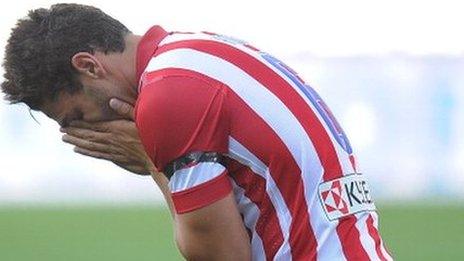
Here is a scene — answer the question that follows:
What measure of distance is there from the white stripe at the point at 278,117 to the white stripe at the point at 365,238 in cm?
8

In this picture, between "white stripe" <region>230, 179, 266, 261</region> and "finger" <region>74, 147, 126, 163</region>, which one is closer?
"white stripe" <region>230, 179, 266, 261</region>

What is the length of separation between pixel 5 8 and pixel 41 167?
193cm

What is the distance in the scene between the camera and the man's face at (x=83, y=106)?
4617 mm

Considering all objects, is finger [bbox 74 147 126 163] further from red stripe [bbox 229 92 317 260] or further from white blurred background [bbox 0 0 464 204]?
white blurred background [bbox 0 0 464 204]

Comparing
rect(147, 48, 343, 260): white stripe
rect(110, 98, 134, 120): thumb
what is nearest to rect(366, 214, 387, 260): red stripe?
rect(147, 48, 343, 260): white stripe

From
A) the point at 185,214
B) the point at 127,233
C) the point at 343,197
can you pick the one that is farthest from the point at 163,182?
the point at 127,233

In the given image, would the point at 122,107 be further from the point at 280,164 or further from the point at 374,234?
the point at 374,234

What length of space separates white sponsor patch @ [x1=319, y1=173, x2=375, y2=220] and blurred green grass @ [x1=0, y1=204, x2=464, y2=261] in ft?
25.2

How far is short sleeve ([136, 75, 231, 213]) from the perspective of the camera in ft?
14.2

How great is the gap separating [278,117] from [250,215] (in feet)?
0.98

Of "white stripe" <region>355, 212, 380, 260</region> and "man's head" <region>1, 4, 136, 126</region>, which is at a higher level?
"man's head" <region>1, 4, 136, 126</region>

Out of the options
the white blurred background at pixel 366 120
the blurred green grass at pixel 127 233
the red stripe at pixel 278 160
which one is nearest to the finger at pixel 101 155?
the red stripe at pixel 278 160

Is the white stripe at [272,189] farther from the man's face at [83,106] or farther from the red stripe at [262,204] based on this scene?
the man's face at [83,106]

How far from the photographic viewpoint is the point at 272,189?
439cm
